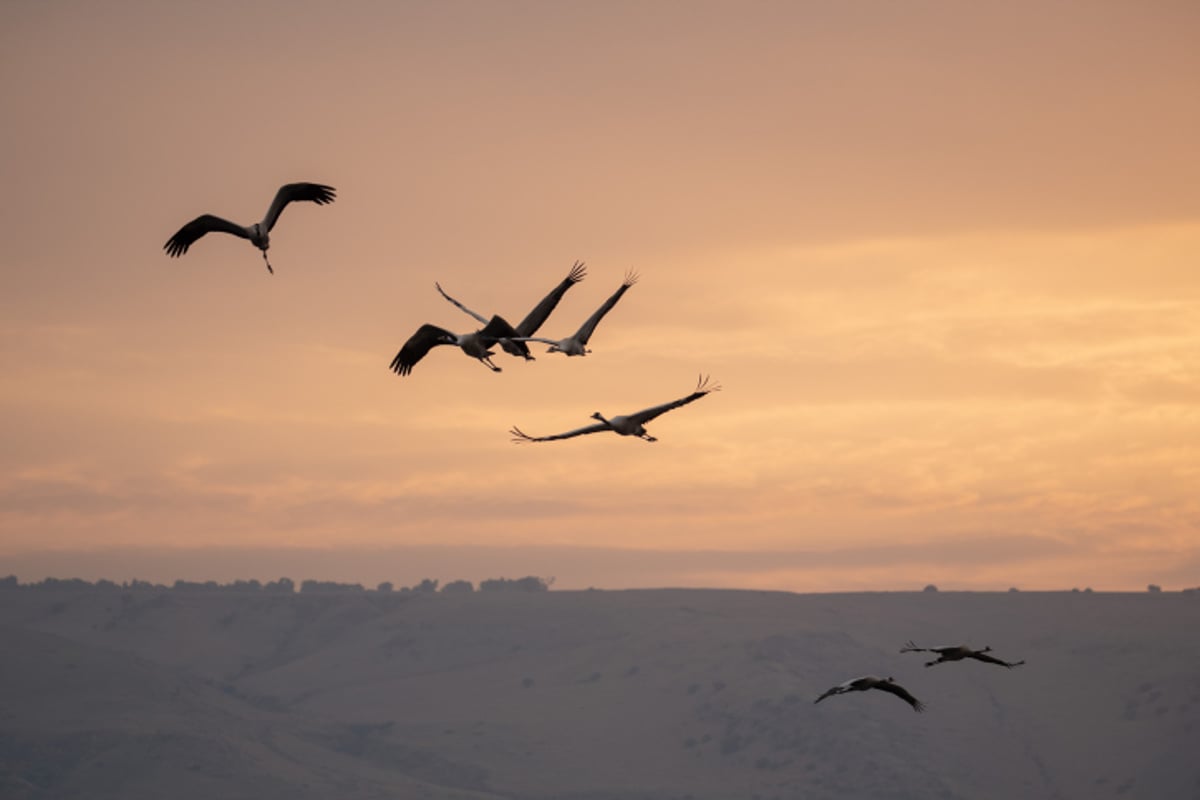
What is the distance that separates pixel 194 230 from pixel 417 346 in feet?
29.4

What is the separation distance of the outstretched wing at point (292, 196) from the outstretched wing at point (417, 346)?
695 centimetres

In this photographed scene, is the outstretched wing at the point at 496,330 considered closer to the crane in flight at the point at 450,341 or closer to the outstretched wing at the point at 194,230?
the crane in flight at the point at 450,341

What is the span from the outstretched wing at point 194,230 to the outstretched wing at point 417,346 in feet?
25.2

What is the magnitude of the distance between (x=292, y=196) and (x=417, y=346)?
773cm

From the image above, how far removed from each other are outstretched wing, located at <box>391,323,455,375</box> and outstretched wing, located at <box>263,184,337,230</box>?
6.95 metres

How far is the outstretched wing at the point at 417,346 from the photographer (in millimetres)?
62188

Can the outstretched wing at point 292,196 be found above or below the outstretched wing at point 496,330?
above

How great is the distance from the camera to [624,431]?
176 feet

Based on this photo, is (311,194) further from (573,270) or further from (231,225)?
(573,270)

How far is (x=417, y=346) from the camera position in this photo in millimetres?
62906

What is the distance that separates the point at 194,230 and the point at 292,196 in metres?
4.06

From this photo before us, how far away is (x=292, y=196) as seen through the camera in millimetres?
58281

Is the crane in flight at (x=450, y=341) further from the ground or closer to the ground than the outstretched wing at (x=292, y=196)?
closer to the ground

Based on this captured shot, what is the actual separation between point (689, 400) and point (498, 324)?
11.1m
